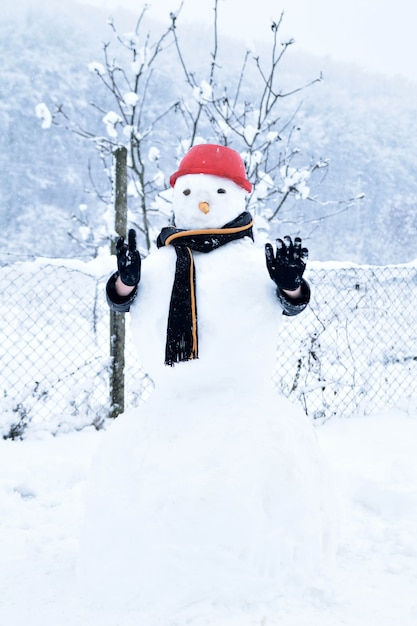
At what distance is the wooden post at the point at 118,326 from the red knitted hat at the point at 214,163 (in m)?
1.58

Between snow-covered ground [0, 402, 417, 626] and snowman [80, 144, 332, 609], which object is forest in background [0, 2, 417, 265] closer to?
snow-covered ground [0, 402, 417, 626]

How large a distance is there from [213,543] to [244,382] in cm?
56

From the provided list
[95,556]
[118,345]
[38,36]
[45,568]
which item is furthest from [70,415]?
[38,36]

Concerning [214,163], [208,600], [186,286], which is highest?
[214,163]

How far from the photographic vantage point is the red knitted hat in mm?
1977

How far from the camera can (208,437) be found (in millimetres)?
1624

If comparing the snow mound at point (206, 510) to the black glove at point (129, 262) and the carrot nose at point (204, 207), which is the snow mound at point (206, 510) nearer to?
the black glove at point (129, 262)

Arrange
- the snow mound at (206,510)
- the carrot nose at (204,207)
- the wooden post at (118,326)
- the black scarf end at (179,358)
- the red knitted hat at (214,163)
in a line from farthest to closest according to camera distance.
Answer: the wooden post at (118,326) < the red knitted hat at (214,163) < the carrot nose at (204,207) < the black scarf end at (179,358) < the snow mound at (206,510)

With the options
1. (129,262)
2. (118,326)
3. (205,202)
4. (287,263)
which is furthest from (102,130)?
(287,263)

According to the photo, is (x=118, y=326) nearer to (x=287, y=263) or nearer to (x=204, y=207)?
(x=204, y=207)

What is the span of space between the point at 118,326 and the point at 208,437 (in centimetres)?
208

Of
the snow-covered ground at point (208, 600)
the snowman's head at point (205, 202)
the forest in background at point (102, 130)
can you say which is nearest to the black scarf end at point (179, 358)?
the snowman's head at point (205, 202)

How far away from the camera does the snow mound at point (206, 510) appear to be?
4.87 ft

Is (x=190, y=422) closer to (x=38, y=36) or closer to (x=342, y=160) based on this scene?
(x=342, y=160)
